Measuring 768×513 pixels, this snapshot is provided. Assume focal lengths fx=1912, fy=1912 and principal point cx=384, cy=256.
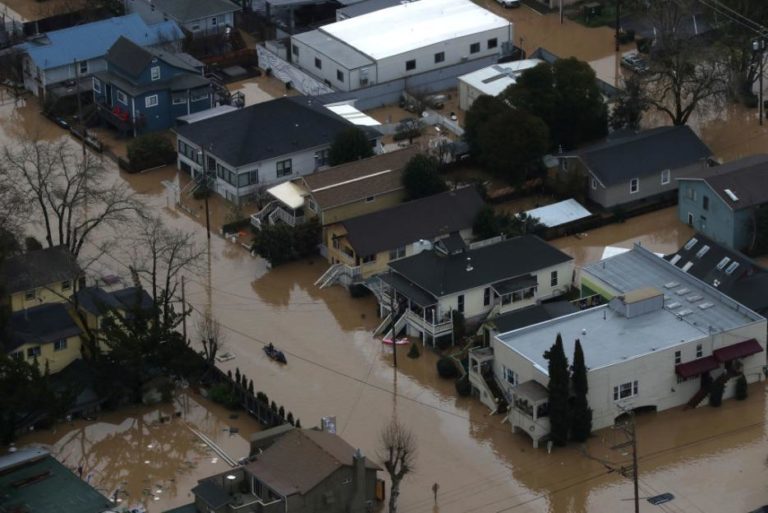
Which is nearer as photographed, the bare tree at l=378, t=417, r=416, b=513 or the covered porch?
the bare tree at l=378, t=417, r=416, b=513

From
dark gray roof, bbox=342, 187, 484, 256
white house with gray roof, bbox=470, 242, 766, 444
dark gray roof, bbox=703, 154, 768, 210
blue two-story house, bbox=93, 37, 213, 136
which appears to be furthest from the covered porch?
blue two-story house, bbox=93, 37, 213, 136

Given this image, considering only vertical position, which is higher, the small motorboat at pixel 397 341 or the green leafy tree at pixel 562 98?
the green leafy tree at pixel 562 98

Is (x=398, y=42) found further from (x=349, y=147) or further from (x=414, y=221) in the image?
(x=414, y=221)

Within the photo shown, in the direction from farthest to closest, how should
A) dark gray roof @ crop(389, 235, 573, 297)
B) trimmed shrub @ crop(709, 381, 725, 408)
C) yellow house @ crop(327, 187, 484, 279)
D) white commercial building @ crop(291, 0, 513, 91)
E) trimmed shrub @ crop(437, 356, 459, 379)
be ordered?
white commercial building @ crop(291, 0, 513, 91)
yellow house @ crop(327, 187, 484, 279)
dark gray roof @ crop(389, 235, 573, 297)
trimmed shrub @ crop(437, 356, 459, 379)
trimmed shrub @ crop(709, 381, 725, 408)

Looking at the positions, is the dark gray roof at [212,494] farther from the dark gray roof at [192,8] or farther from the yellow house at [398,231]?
the dark gray roof at [192,8]

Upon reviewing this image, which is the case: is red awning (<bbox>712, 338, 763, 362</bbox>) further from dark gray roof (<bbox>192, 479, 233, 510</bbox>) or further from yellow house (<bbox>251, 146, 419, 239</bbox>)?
dark gray roof (<bbox>192, 479, 233, 510</bbox>)

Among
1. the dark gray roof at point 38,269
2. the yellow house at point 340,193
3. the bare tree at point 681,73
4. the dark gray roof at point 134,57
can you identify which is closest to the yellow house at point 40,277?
the dark gray roof at point 38,269
